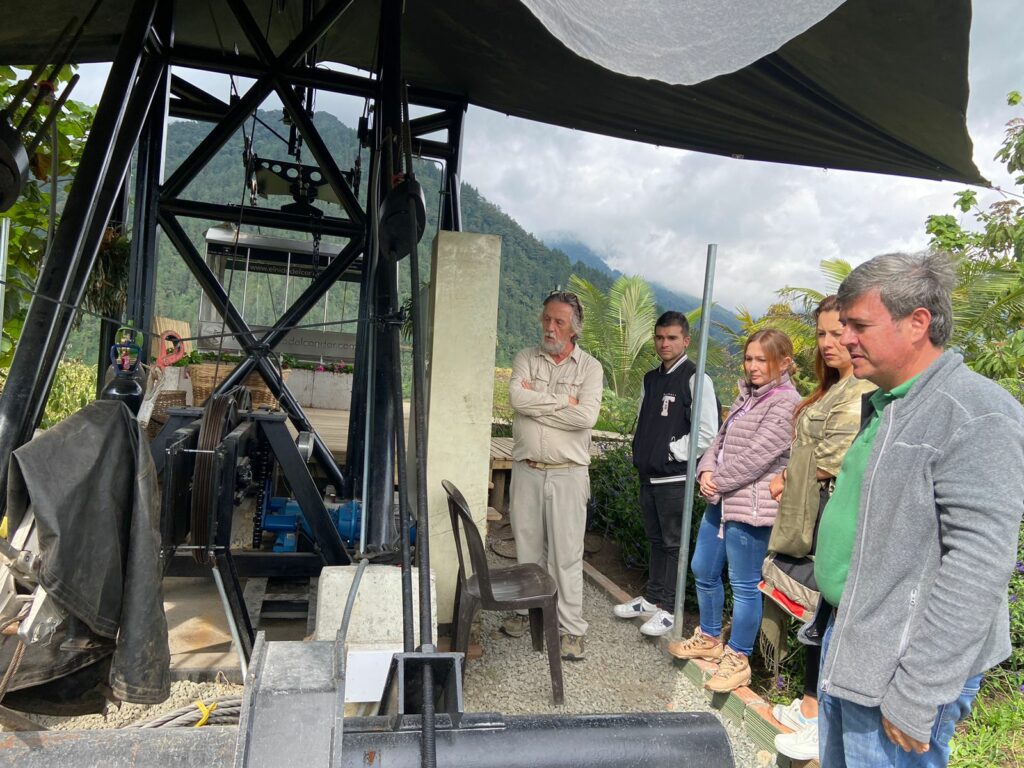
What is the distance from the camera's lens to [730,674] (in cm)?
343

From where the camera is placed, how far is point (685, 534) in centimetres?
367

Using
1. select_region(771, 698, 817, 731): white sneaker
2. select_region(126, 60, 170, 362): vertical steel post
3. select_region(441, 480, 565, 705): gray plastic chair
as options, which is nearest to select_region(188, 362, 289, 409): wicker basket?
select_region(126, 60, 170, 362): vertical steel post

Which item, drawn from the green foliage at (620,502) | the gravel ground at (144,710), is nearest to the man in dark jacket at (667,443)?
the green foliage at (620,502)

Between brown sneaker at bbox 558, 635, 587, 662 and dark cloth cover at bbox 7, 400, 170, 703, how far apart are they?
272cm

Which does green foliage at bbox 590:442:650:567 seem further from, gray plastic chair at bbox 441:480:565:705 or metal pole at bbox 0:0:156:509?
metal pole at bbox 0:0:156:509

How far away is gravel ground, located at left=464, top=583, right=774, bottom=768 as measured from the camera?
11.4ft

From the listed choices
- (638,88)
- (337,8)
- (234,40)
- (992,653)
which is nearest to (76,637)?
(992,653)

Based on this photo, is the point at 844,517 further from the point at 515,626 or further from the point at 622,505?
the point at 622,505

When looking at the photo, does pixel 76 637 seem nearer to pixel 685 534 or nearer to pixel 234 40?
pixel 685 534

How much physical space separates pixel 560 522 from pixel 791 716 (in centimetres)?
150

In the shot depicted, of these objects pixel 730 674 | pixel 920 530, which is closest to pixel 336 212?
pixel 730 674

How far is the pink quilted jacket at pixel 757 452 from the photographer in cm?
341

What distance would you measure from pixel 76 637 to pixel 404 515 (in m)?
0.79

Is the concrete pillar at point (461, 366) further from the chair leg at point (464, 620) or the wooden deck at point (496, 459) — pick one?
the wooden deck at point (496, 459)
